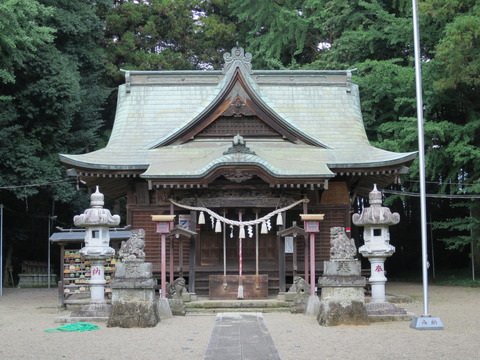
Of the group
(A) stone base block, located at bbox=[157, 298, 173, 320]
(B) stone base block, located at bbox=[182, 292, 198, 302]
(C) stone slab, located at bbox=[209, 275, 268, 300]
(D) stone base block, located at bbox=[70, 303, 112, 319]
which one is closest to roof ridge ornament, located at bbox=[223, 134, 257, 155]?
(C) stone slab, located at bbox=[209, 275, 268, 300]

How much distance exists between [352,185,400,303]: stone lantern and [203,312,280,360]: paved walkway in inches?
101

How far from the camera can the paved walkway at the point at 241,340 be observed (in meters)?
8.17

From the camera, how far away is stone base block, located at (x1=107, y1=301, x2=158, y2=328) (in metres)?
11.3

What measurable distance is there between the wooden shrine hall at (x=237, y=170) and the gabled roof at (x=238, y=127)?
34 millimetres

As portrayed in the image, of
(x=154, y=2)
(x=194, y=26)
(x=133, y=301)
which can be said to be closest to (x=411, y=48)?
(x=194, y=26)

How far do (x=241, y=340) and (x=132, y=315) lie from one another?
274 cm

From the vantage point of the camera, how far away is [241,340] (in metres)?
9.50

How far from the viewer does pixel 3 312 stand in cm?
1459

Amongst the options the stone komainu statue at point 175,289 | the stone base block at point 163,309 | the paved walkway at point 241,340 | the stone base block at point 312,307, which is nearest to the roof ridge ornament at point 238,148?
the stone komainu statue at point 175,289

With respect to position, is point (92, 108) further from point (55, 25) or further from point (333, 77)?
point (333, 77)

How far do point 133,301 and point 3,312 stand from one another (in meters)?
5.02

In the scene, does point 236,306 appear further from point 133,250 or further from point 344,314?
point 344,314

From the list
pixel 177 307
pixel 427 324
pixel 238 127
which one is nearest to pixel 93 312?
pixel 177 307

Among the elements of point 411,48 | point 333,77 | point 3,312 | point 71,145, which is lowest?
point 3,312
